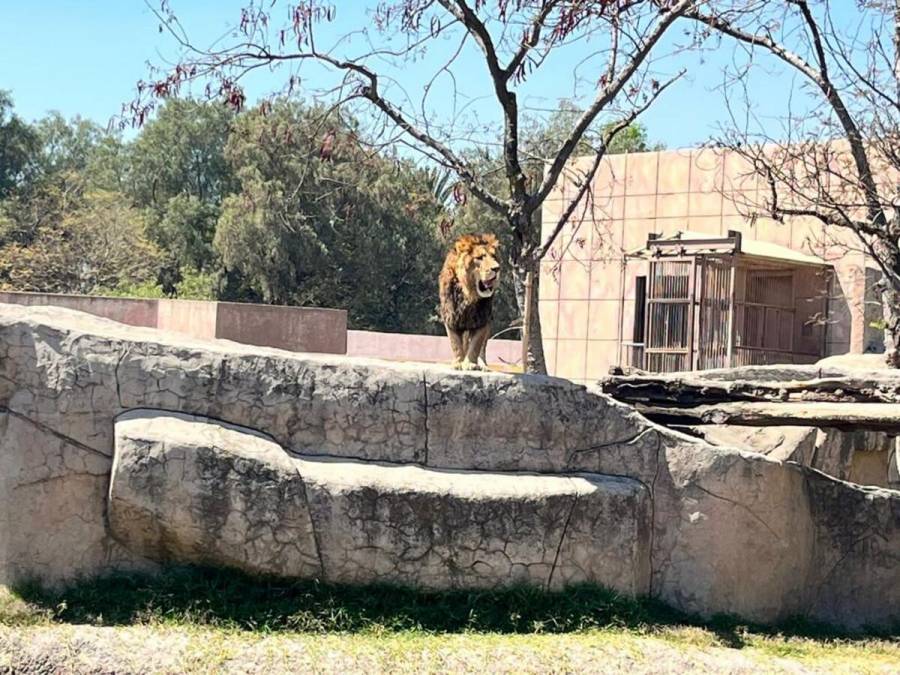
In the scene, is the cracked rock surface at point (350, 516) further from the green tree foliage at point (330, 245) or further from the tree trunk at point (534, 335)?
the green tree foliage at point (330, 245)

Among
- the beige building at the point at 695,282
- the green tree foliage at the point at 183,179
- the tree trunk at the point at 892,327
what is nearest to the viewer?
the tree trunk at the point at 892,327

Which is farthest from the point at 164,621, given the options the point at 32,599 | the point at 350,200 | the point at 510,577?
the point at 350,200

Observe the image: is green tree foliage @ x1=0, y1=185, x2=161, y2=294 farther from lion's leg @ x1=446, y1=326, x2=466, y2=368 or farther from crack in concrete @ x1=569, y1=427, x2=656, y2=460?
crack in concrete @ x1=569, y1=427, x2=656, y2=460

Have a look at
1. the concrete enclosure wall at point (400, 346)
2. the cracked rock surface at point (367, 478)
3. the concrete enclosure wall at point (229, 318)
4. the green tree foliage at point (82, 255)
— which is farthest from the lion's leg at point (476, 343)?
the green tree foliage at point (82, 255)

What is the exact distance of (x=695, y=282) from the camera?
758 inches

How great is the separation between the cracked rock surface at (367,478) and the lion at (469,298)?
31.1 inches

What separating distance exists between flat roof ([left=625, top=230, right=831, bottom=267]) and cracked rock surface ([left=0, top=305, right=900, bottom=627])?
33.1 feet

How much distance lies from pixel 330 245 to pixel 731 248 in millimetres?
20281

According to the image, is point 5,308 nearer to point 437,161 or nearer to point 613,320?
point 437,161

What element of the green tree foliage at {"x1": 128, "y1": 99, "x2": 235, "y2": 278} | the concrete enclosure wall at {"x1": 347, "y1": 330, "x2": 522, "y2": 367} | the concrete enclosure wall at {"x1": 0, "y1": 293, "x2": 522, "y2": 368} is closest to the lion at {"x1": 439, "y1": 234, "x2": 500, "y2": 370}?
the concrete enclosure wall at {"x1": 0, "y1": 293, "x2": 522, "y2": 368}

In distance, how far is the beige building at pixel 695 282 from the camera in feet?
63.3

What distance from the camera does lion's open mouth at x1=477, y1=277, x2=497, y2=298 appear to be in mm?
8607

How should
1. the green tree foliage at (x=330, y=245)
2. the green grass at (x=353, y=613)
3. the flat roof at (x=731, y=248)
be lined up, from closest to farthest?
the green grass at (x=353, y=613) → the flat roof at (x=731, y=248) → the green tree foliage at (x=330, y=245)

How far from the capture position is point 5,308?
7.61m
